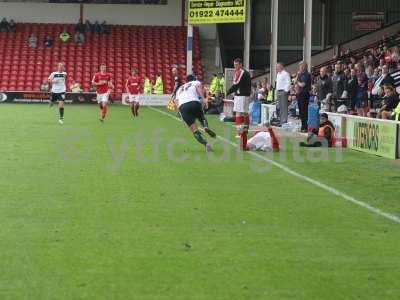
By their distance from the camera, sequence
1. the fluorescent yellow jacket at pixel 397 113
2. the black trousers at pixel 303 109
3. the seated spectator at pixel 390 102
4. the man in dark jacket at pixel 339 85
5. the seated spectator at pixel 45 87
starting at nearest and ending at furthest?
the fluorescent yellow jacket at pixel 397 113
the seated spectator at pixel 390 102
the black trousers at pixel 303 109
the man in dark jacket at pixel 339 85
the seated spectator at pixel 45 87

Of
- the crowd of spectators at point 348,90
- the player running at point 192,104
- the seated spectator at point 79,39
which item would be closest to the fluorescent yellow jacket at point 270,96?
the crowd of spectators at point 348,90

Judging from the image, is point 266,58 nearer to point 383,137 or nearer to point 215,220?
point 383,137

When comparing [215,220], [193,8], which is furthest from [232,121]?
[215,220]

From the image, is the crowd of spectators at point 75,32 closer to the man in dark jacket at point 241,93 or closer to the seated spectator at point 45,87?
the seated spectator at point 45,87

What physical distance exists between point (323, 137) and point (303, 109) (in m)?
3.96

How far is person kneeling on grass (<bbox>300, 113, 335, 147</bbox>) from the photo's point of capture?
21.2 metres

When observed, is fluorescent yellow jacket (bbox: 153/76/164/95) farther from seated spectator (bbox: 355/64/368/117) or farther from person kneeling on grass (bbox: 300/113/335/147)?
person kneeling on grass (bbox: 300/113/335/147)

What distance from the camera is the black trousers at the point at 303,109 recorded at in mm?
25203

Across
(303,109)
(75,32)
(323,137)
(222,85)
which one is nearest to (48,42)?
(75,32)

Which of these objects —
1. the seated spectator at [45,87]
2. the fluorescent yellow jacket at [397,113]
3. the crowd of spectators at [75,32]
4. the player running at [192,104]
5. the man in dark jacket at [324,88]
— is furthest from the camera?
the crowd of spectators at [75,32]

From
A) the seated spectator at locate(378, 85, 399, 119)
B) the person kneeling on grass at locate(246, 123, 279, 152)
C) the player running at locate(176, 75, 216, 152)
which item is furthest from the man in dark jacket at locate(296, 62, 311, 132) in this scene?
the player running at locate(176, 75, 216, 152)

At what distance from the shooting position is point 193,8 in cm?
3812

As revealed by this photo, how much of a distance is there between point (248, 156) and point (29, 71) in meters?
36.9

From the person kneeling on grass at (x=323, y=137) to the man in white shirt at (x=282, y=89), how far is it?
5122mm
